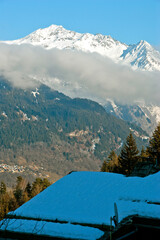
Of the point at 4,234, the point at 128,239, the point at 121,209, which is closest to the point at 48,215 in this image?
the point at 4,234

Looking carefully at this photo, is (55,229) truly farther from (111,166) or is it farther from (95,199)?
(111,166)

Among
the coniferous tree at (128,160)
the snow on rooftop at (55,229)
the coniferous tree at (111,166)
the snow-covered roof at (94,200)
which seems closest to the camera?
the snow on rooftop at (55,229)

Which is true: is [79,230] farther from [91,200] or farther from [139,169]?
[139,169]

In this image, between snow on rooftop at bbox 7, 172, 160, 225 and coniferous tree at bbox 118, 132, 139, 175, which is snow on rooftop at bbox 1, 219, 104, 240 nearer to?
snow on rooftop at bbox 7, 172, 160, 225

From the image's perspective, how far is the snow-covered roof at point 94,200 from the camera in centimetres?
1549

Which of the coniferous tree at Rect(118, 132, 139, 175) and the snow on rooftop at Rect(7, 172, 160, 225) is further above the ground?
the coniferous tree at Rect(118, 132, 139, 175)

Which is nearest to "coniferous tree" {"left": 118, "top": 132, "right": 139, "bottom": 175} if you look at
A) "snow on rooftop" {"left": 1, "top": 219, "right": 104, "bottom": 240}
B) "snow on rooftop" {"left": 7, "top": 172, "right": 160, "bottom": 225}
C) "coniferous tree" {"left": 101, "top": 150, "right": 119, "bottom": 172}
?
"coniferous tree" {"left": 101, "top": 150, "right": 119, "bottom": 172}

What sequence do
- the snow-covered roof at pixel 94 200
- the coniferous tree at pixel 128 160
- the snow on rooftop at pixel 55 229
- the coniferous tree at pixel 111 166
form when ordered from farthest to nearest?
the coniferous tree at pixel 111 166
the coniferous tree at pixel 128 160
the snow-covered roof at pixel 94 200
the snow on rooftop at pixel 55 229

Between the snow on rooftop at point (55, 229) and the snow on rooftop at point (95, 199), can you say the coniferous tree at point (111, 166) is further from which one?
the snow on rooftop at point (55, 229)

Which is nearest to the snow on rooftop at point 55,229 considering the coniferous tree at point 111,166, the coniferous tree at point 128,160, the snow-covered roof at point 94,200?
the snow-covered roof at point 94,200

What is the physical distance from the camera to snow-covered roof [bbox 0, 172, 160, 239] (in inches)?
610

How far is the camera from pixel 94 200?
17.7m

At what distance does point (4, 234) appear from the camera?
1650 cm

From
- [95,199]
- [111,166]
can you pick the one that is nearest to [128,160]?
[111,166]
